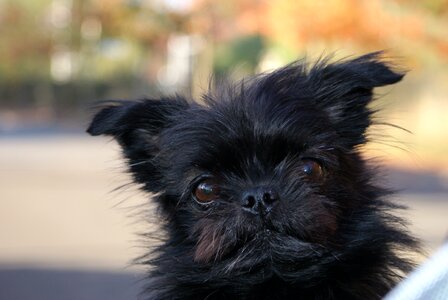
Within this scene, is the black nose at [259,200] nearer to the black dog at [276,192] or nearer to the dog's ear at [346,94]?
the black dog at [276,192]

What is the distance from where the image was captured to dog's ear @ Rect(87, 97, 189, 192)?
3.60 m

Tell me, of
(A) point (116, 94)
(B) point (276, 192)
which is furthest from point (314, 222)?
(A) point (116, 94)

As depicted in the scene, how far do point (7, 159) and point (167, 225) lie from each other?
64.9 feet

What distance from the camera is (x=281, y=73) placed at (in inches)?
139

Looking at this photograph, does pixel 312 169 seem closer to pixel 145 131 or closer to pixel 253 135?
pixel 253 135

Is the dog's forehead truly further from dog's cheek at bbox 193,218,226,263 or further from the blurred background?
the blurred background

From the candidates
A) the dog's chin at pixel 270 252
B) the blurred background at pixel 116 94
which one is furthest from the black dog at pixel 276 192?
the blurred background at pixel 116 94

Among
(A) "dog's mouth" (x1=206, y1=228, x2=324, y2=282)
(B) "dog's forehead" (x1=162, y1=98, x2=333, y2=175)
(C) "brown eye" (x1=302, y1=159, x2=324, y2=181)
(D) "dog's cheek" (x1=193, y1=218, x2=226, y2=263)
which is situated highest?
(B) "dog's forehead" (x1=162, y1=98, x2=333, y2=175)

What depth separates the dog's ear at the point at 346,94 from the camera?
3.39 meters

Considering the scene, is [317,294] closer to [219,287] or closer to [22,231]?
[219,287]

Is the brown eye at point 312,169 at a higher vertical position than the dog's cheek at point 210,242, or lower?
higher

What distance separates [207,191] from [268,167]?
30 centimetres

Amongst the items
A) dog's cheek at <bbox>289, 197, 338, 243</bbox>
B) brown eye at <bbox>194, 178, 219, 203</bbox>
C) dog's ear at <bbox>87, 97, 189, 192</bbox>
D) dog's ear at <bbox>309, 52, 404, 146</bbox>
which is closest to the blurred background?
dog's ear at <bbox>87, 97, 189, 192</bbox>

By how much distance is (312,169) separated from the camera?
3256mm
